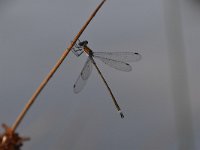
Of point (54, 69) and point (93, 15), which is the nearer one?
point (54, 69)

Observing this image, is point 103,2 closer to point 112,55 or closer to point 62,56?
point 62,56

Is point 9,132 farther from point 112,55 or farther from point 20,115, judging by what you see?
point 112,55

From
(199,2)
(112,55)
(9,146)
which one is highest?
(112,55)

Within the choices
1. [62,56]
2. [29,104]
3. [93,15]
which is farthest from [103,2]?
[29,104]

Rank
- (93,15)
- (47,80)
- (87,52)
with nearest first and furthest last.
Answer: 1. (47,80)
2. (93,15)
3. (87,52)

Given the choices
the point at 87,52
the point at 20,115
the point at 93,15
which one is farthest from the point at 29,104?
the point at 87,52

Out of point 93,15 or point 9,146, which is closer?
point 9,146

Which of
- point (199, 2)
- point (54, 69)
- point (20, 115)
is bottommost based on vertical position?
point (20, 115)

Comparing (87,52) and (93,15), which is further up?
(87,52)

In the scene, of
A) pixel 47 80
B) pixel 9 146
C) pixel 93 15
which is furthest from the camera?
pixel 93 15
